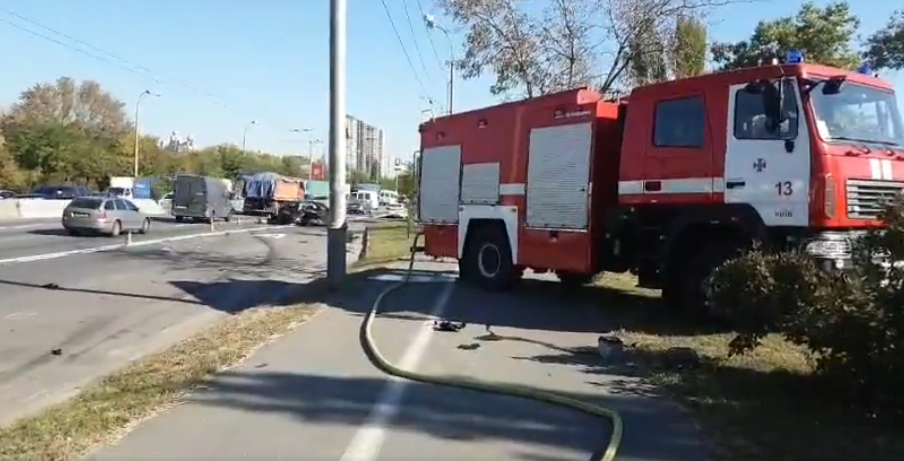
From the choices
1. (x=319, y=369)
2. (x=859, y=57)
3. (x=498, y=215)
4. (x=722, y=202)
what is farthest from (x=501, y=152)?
(x=859, y=57)

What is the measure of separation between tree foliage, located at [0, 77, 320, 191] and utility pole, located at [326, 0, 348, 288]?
237 feet

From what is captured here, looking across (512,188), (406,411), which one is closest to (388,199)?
(512,188)

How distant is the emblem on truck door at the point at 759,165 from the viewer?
32.8 ft

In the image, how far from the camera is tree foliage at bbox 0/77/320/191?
81.2 meters

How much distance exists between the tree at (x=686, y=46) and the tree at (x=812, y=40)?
62.5 inches

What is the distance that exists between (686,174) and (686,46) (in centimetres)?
1518

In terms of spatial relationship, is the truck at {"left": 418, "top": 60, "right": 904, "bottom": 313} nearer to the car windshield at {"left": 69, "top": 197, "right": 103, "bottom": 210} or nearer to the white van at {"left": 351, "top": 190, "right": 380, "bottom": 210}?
the car windshield at {"left": 69, "top": 197, "right": 103, "bottom": 210}

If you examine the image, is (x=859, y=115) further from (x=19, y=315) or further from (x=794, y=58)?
(x=19, y=315)

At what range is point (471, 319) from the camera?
11.8m

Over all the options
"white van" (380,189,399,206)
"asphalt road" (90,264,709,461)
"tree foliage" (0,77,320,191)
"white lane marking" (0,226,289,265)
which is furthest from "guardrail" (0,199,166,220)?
"white van" (380,189,399,206)

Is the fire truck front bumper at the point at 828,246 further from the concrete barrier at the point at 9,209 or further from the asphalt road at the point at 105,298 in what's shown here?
the concrete barrier at the point at 9,209

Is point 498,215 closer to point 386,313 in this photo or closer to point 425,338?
point 386,313

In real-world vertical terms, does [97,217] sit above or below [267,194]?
below

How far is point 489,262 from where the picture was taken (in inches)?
587
